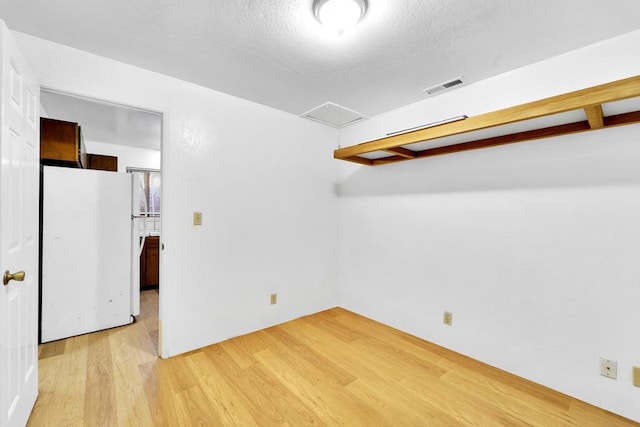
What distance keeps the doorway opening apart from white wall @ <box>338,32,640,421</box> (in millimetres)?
2315

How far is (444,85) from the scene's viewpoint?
2.33m

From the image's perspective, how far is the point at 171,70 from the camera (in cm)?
216

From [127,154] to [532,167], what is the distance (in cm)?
528

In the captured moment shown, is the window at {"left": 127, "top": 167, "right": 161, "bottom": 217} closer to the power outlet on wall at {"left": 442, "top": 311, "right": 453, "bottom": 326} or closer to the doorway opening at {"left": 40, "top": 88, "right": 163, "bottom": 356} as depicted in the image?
the doorway opening at {"left": 40, "top": 88, "right": 163, "bottom": 356}

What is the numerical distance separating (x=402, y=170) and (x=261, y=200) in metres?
1.45

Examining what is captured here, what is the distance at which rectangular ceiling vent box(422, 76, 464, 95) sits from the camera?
2236mm

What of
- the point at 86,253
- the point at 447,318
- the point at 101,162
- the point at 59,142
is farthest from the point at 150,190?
the point at 447,318

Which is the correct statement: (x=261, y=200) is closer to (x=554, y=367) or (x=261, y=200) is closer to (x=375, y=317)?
(x=375, y=317)

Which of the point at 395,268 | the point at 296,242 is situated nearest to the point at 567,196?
the point at 395,268

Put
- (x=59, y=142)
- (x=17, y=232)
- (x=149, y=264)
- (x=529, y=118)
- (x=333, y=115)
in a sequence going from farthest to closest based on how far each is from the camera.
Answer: (x=149, y=264)
(x=333, y=115)
(x=59, y=142)
(x=529, y=118)
(x=17, y=232)

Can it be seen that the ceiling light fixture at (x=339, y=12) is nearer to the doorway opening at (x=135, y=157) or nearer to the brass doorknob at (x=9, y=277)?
the doorway opening at (x=135, y=157)

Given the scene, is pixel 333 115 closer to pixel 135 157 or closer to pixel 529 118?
pixel 529 118

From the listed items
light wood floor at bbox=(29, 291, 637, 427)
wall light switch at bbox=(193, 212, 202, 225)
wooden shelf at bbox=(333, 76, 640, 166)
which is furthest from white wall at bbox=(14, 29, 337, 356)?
wooden shelf at bbox=(333, 76, 640, 166)

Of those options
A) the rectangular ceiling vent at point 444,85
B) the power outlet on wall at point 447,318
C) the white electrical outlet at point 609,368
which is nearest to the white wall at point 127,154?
the rectangular ceiling vent at point 444,85
